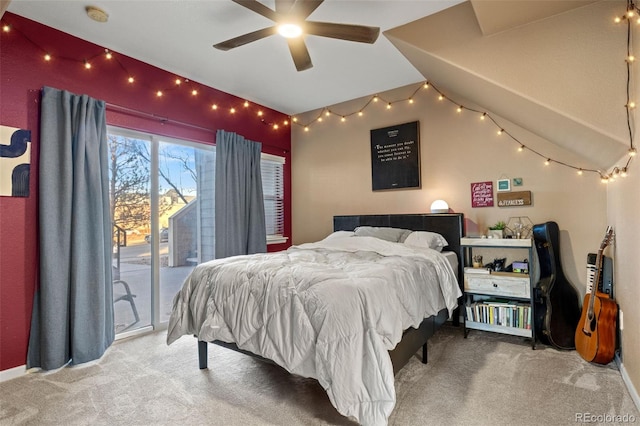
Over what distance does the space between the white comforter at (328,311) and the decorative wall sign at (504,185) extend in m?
1.20

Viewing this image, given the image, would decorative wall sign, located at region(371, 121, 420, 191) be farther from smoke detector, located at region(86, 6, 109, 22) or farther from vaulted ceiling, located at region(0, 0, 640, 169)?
smoke detector, located at region(86, 6, 109, 22)

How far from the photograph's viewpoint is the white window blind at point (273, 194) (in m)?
4.86

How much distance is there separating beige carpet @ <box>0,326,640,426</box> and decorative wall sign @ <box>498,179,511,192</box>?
1520mm

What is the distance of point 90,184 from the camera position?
292cm

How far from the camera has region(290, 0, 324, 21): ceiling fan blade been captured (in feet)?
6.77

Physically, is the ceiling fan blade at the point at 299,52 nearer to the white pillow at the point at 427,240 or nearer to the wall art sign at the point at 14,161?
the white pillow at the point at 427,240

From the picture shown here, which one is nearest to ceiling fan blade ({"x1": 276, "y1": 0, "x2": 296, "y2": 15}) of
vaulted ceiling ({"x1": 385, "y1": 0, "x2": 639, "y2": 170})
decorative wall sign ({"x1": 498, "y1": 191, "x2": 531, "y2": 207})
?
vaulted ceiling ({"x1": 385, "y1": 0, "x2": 639, "y2": 170})

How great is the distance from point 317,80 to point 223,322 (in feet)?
9.51

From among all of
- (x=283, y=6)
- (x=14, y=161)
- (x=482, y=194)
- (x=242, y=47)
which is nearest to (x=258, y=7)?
(x=283, y=6)

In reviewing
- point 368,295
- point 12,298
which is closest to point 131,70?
point 12,298

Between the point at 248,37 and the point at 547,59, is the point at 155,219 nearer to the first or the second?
the point at 248,37

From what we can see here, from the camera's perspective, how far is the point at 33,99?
2.67m

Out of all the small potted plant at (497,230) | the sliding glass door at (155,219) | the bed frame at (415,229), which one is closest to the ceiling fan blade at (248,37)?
the sliding glass door at (155,219)

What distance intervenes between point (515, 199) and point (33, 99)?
4.40 meters
